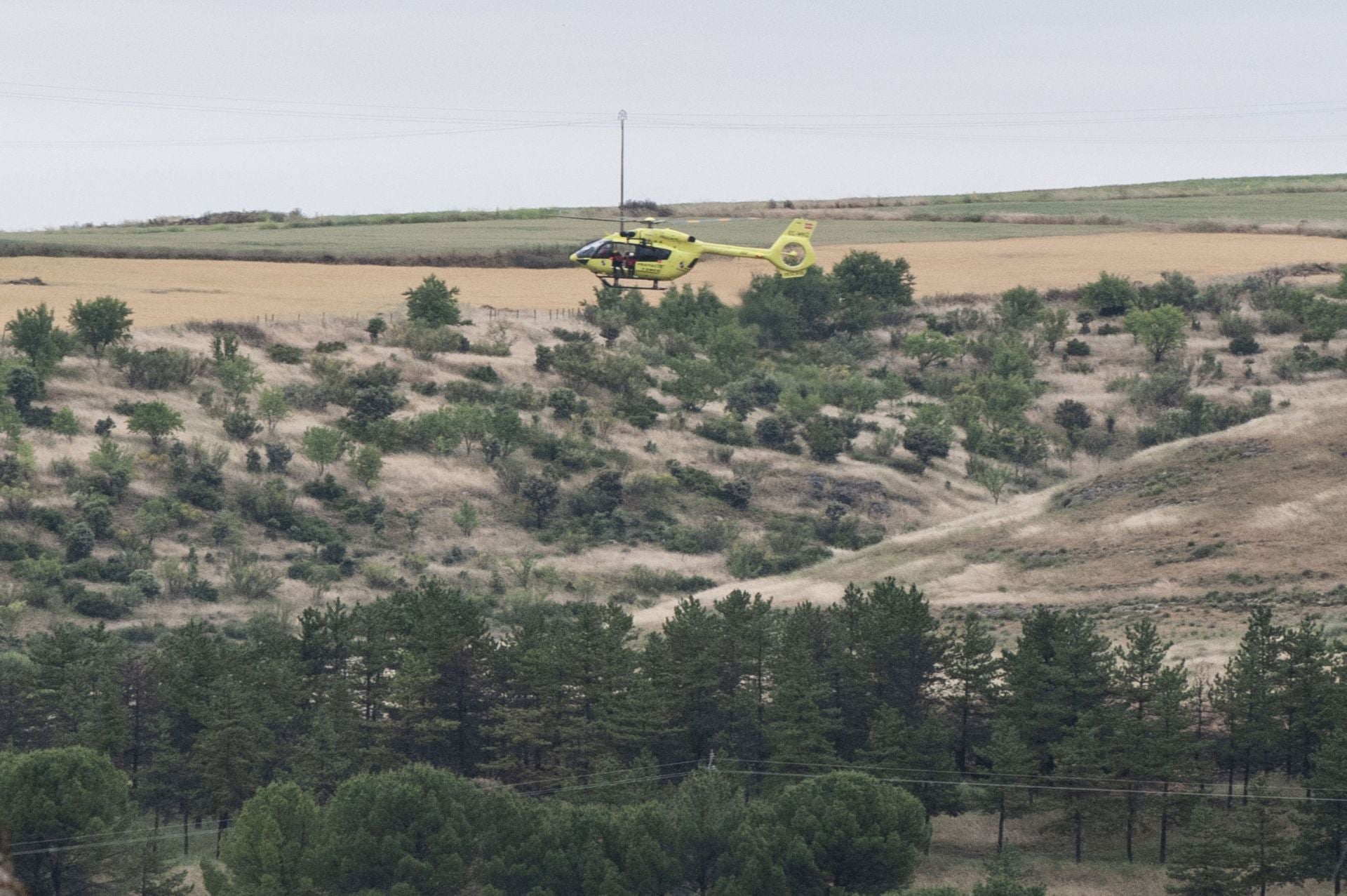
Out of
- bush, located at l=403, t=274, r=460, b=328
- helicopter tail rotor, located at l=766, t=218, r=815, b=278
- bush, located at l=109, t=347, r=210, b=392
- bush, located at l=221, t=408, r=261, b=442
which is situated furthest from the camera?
bush, located at l=403, t=274, r=460, b=328

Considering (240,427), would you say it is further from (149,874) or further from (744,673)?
(149,874)

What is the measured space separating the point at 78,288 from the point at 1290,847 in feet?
410

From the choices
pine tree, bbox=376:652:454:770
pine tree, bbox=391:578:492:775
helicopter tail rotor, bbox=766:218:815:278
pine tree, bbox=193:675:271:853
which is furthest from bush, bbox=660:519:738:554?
pine tree, bbox=193:675:271:853

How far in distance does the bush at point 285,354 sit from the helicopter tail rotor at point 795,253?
68249mm

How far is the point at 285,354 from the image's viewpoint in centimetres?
17338

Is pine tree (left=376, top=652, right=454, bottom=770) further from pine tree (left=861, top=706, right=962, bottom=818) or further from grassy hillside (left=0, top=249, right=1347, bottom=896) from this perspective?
pine tree (left=861, top=706, right=962, bottom=818)

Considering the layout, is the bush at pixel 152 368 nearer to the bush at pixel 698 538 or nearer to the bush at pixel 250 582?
the bush at pixel 250 582

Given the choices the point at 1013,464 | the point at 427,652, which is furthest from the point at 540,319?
the point at 427,652

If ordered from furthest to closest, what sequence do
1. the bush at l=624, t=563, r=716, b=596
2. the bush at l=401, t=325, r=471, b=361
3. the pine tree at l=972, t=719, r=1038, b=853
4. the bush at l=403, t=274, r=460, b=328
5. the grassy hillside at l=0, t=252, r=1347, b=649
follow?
the bush at l=403, t=274, r=460, b=328 → the bush at l=401, t=325, r=471, b=361 → the bush at l=624, t=563, r=716, b=596 → the grassy hillside at l=0, t=252, r=1347, b=649 → the pine tree at l=972, t=719, r=1038, b=853

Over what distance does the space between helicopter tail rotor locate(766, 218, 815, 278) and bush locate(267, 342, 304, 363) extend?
68249 millimetres

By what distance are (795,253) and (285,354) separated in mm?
70761

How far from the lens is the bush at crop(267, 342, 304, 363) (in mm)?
173125

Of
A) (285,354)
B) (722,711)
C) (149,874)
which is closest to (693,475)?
(285,354)

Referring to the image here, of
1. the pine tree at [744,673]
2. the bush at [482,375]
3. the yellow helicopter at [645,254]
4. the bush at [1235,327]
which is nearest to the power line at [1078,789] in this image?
the pine tree at [744,673]
